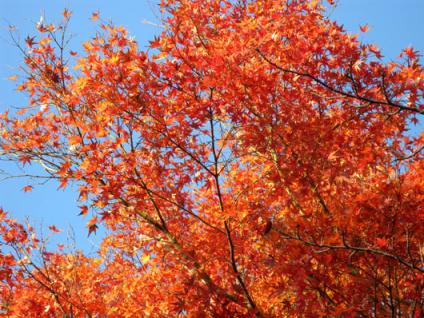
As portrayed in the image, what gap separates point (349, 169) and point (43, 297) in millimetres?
7138

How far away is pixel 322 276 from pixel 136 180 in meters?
3.13

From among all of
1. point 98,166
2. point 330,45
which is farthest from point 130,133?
point 330,45

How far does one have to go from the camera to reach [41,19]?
8016mm

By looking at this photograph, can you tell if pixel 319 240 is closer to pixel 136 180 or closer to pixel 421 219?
Result: pixel 421 219

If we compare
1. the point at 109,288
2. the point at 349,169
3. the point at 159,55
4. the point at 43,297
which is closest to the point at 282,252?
the point at 349,169

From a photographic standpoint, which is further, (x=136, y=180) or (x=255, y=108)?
(x=255, y=108)

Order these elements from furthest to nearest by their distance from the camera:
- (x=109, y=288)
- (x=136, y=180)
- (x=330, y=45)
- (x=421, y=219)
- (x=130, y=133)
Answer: (x=109, y=288) < (x=330, y=45) < (x=130, y=133) < (x=136, y=180) < (x=421, y=219)

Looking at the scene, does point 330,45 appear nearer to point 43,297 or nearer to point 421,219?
point 421,219

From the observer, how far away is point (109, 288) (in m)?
11.4

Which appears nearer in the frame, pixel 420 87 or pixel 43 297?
pixel 420 87

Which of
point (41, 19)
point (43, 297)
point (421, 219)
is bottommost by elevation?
point (43, 297)

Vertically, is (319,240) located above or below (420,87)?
below

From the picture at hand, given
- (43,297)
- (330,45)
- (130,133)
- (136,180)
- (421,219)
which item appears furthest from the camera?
(43,297)

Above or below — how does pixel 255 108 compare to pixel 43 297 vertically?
above
